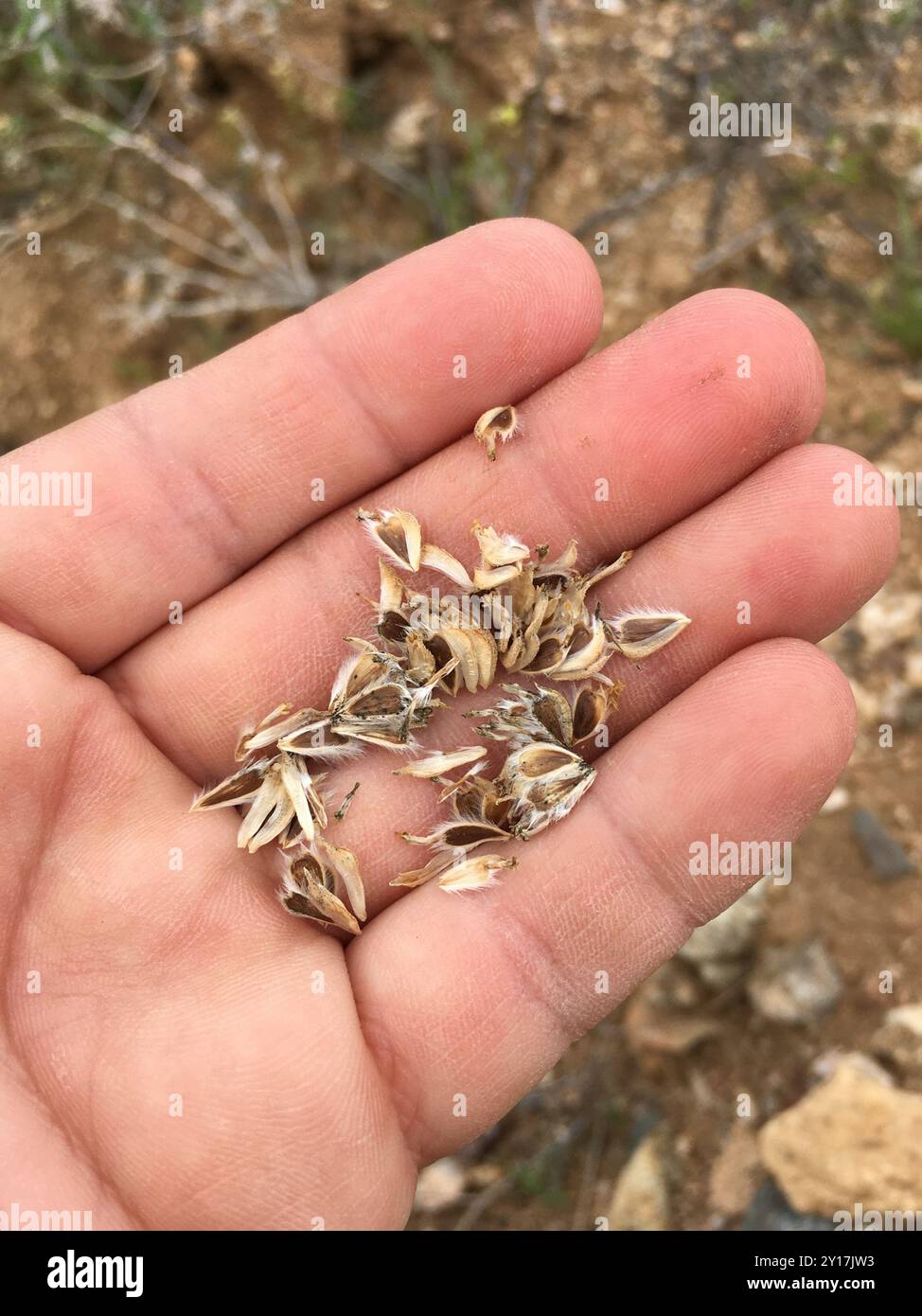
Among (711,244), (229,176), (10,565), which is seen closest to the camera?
(10,565)

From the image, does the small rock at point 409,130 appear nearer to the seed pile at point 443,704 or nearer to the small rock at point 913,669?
the seed pile at point 443,704

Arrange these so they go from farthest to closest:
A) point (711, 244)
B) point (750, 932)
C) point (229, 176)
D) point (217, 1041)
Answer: point (229, 176), point (711, 244), point (750, 932), point (217, 1041)

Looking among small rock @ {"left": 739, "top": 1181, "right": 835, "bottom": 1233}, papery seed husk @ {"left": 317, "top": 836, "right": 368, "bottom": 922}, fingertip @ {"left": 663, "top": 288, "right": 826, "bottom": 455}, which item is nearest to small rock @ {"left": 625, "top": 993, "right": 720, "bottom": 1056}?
small rock @ {"left": 739, "top": 1181, "right": 835, "bottom": 1233}

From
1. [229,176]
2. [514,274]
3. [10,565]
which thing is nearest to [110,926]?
[10,565]

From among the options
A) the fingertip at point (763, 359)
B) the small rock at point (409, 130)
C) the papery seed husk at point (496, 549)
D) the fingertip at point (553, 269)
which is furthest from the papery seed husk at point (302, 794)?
the small rock at point (409, 130)

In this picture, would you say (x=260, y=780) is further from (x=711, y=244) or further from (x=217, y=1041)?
(x=711, y=244)

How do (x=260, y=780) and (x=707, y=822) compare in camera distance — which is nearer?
(x=707, y=822)

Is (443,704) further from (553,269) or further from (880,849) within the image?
(880,849)
